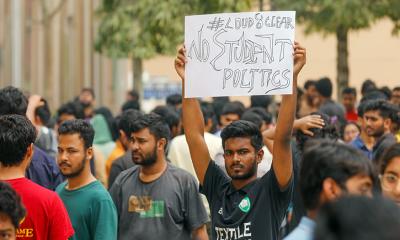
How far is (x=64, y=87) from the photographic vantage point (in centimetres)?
4653

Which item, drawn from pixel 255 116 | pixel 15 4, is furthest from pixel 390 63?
pixel 255 116

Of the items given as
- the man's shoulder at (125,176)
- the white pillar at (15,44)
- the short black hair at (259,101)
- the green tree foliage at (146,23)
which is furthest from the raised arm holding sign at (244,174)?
the white pillar at (15,44)

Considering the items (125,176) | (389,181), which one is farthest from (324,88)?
(389,181)

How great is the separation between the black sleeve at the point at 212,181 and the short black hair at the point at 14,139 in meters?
1.10

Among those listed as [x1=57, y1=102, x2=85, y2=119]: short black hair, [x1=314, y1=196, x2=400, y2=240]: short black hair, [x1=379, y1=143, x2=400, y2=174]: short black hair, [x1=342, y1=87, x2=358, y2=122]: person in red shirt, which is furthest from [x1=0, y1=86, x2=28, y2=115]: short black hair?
[x1=342, y1=87, x2=358, y2=122]: person in red shirt

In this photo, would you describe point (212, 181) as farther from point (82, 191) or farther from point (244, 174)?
point (82, 191)

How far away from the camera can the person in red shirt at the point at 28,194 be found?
20.8 ft

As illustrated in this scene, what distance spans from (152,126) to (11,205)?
3800 mm

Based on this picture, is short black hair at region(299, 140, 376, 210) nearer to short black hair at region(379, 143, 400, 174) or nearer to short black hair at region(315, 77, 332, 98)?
short black hair at region(379, 143, 400, 174)

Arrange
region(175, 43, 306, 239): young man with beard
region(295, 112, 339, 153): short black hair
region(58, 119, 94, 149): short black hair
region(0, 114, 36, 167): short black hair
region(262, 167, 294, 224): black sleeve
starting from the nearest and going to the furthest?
region(0, 114, 36, 167): short black hair, region(175, 43, 306, 239): young man with beard, region(262, 167, 294, 224): black sleeve, region(58, 119, 94, 149): short black hair, region(295, 112, 339, 153): short black hair

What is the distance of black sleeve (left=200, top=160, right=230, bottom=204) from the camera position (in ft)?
23.6

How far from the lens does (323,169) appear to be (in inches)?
176

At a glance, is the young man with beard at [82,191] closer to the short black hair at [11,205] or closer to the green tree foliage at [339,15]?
the short black hair at [11,205]

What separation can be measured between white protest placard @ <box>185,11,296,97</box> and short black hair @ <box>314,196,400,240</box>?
13.3 ft
